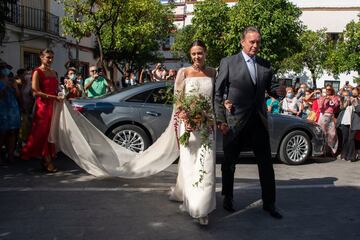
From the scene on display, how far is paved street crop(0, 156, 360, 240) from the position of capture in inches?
184

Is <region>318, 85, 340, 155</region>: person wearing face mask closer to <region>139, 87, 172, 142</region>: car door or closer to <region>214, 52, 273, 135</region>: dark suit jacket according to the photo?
<region>139, 87, 172, 142</region>: car door

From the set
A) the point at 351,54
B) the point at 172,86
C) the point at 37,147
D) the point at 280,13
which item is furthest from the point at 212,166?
the point at 280,13

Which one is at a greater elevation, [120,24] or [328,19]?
[328,19]

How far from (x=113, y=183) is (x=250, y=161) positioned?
3622 millimetres

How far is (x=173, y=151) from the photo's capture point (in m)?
6.22

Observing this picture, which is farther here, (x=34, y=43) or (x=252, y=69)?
(x=34, y=43)

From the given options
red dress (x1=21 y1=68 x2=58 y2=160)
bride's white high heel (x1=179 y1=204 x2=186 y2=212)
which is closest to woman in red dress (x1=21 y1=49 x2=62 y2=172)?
red dress (x1=21 y1=68 x2=58 y2=160)

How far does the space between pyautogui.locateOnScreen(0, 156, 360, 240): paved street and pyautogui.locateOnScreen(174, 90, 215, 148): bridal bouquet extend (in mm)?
921

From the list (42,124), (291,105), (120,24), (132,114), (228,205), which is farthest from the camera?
(120,24)

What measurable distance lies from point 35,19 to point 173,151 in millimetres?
22751

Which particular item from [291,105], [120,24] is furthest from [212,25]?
[291,105]

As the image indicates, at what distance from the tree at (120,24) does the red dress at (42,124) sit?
453 inches

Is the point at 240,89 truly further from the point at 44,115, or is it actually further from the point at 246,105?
the point at 44,115

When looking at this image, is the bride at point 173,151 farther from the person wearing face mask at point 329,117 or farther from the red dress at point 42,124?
the person wearing face mask at point 329,117
